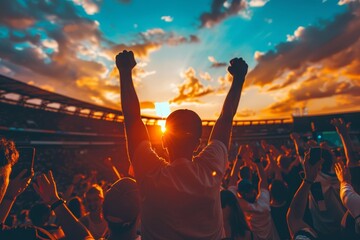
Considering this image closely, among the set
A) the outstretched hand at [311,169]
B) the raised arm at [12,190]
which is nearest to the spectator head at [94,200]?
the raised arm at [12,190]

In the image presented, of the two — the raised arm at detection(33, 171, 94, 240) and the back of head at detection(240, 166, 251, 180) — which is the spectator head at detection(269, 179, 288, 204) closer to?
the back of head at detection(240, 166, 251, 180)

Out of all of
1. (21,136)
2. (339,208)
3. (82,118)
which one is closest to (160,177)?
(339,208)

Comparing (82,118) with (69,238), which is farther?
(82,118)

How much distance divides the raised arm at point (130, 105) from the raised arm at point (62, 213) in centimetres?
93

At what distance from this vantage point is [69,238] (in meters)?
1.75

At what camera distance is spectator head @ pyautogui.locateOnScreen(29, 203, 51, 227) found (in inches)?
129

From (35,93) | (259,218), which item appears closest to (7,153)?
(259,218)

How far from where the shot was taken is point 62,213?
1833 mm

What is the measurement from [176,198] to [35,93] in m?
25.0

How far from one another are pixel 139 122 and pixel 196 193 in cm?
52

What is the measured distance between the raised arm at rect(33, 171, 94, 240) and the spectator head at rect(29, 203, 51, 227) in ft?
5.56

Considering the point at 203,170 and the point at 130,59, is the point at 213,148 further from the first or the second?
the point at 130,59

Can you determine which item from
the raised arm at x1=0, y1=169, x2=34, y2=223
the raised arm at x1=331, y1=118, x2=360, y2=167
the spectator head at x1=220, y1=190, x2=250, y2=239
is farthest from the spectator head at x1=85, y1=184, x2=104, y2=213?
the raised arm at x1=331, y1=118, x2=360, y2=167

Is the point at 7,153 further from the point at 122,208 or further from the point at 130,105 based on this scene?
the point at 130,105
